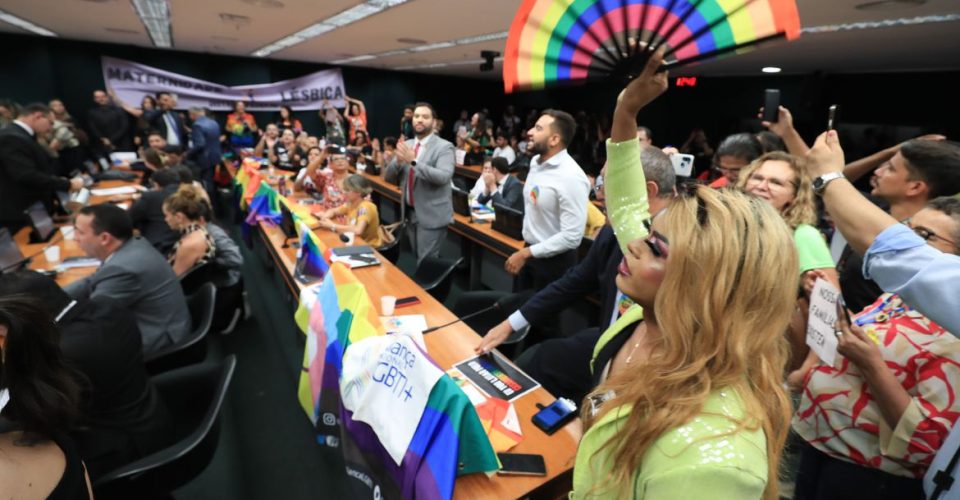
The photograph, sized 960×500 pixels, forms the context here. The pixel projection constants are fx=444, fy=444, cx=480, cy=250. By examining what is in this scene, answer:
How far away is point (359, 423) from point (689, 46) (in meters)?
1.36

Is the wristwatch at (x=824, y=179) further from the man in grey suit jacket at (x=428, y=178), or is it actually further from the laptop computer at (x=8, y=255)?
the laptop computer at (x=8, y=255)

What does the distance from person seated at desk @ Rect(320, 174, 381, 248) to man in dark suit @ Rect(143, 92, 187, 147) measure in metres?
5.00

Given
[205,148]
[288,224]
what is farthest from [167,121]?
[288,224]

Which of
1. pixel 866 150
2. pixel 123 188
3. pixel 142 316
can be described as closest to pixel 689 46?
pixel 142 316

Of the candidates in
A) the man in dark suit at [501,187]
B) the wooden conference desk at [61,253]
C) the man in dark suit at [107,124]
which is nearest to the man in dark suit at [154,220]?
the wooden conference desk at [61,253]

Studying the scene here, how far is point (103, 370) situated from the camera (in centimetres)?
152

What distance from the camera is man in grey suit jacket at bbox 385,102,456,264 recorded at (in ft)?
11.7

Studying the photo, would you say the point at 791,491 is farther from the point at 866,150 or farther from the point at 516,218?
the point at 866,150

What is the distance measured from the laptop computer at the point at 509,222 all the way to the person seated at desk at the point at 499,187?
0.79 feet

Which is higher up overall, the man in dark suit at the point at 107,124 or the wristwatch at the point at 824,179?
the man in dark suit at the point at 107,124

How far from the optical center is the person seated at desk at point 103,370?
1492 mm

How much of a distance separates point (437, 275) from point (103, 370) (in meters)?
1.95

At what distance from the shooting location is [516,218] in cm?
375

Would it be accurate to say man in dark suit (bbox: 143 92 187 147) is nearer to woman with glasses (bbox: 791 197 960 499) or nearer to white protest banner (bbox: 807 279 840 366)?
white protest banner (bbox: 807 279 840 366)
